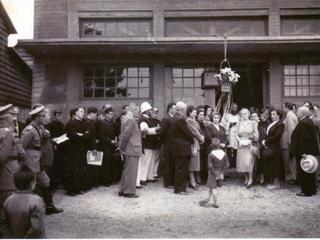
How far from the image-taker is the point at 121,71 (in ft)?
44.4

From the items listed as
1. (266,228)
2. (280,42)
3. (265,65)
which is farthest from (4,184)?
(265,65)

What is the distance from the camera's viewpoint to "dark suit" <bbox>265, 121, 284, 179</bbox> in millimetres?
10062

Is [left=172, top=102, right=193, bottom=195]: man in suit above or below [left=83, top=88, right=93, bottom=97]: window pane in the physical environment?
below

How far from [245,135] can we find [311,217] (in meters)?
3.07

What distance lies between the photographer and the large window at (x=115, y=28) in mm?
13625

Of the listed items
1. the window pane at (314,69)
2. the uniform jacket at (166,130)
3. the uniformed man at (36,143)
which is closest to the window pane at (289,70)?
the window pane at (314,69)

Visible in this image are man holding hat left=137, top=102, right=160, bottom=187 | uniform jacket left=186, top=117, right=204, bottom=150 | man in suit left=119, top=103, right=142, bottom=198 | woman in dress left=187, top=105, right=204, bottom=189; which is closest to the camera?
man in suit left=119, top=103, right=142, bottom=198

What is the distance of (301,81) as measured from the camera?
43.8 ft

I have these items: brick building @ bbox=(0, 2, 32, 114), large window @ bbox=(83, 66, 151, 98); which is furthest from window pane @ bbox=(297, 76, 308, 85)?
brick building @ bbox=(0, 2, 32, 114)

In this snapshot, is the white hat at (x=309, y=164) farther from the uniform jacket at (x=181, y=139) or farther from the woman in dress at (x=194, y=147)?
the uniform jacket at (x=181, y=139)

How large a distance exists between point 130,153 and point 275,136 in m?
3.40

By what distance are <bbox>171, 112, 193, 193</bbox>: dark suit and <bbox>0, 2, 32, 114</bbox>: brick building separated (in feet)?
20.4

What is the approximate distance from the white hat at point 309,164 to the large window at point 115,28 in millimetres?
6703

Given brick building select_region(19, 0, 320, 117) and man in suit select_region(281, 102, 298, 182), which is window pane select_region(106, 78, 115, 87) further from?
man in suit select_region(281, 102, 298, 182)
